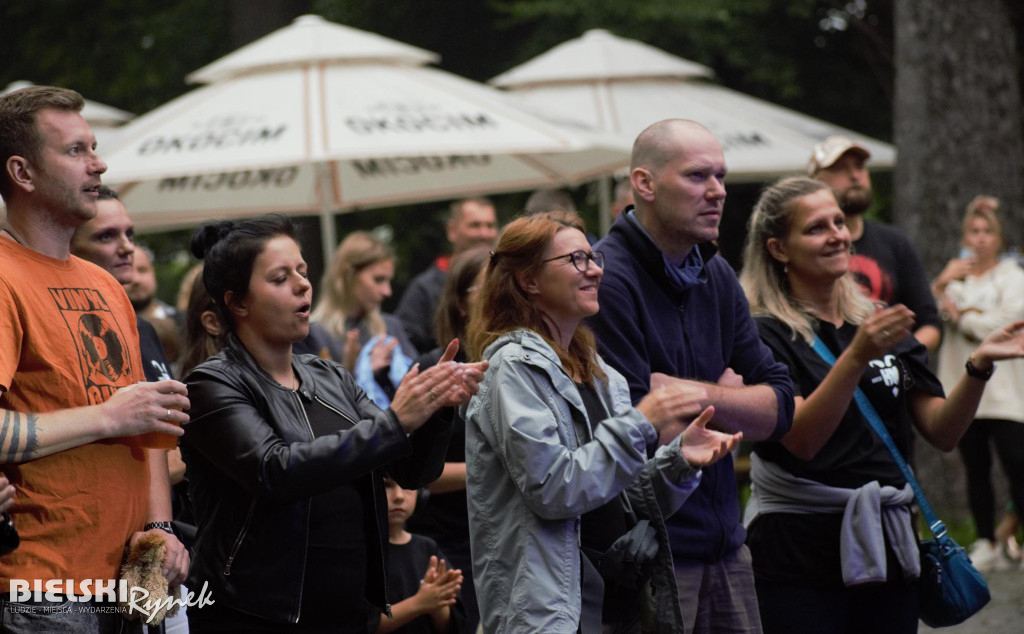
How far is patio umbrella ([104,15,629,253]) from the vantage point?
8125 millimetres

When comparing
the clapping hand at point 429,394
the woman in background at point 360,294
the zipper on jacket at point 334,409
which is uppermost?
the clapping hand at point 429,394

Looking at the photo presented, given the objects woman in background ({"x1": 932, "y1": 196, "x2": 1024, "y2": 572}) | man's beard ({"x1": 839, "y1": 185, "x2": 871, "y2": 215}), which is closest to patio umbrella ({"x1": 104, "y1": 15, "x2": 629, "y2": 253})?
man's beard ({"x1": 839, "y1": 185, "x2": 871, "y2": 215})

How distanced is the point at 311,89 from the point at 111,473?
19.1 feet

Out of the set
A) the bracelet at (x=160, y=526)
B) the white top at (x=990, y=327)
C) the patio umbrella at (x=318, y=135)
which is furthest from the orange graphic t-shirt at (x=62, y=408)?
the white top at (x=990, y=327)

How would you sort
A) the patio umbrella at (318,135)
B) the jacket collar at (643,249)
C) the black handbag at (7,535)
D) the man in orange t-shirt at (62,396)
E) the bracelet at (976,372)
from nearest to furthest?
the black handbag at (7,535), the man in orange t-shirt at (62,396), the jacket collar at (643,249), the bracelet at (976,372), the patio umbrella at (318,135)

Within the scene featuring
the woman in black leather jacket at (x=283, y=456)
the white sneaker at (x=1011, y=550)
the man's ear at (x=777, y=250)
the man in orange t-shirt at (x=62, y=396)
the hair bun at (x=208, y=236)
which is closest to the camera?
the man in orange t-shirt at (x=62, y=396)

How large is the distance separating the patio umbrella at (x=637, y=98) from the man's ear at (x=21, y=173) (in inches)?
303

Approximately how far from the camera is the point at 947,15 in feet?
33.2

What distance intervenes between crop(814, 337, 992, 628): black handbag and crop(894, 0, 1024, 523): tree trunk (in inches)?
213

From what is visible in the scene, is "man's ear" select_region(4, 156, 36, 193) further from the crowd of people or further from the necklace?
the necklace

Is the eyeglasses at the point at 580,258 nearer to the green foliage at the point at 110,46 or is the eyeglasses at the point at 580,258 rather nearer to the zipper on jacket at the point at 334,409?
the zipper on jacket at the point at 334,409

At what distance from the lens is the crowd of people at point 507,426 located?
129 inches

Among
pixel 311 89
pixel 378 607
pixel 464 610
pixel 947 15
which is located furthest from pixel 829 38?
pixel 378 607

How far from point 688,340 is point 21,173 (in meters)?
2.04
